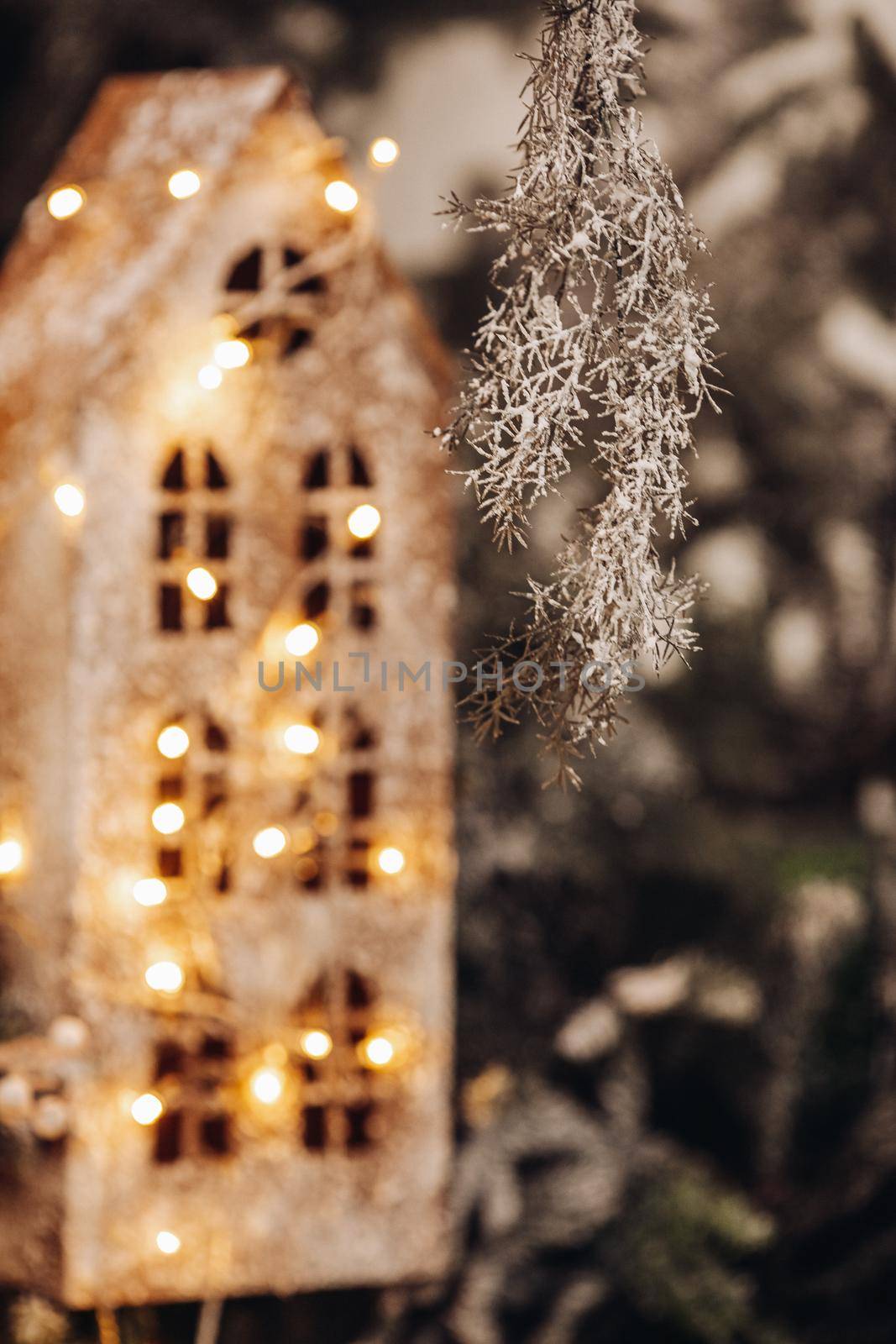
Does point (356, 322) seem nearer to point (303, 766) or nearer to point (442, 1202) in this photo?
point (303, 766)

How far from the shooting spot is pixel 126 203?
883 mm

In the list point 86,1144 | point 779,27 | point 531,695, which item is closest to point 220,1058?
point 86,1144

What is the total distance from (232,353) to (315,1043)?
1.97 ft

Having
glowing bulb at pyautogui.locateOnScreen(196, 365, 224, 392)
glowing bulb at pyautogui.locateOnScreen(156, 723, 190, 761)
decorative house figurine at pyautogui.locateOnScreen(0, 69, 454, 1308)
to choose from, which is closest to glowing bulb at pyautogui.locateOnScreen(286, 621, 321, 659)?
decorative house figurine at pyautogui.locateOnScreen(0, 69, 454, 1308)

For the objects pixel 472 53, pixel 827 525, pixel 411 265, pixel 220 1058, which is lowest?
pixel 220 1058

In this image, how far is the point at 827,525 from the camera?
117cm

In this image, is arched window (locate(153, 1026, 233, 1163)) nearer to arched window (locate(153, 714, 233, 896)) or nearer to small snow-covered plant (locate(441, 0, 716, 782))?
arched window (locate(153, 714, 233, 896))

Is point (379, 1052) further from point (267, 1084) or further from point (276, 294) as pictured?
point (276, 294)

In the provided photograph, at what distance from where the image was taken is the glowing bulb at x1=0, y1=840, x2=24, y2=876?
2.89ft

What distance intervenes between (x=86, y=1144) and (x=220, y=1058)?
0.13m

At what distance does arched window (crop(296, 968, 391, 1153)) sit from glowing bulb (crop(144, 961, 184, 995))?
0.11 meters

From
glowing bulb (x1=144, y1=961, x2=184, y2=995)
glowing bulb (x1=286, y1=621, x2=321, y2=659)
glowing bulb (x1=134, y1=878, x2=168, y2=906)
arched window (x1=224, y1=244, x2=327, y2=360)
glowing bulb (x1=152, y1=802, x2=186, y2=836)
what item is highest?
arched window (x1=224, y1=244, x2=327, y2=360)

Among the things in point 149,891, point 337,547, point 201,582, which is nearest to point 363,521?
point 337,547

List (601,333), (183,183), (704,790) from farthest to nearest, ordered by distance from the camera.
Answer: (704,790), (183,183), (601,333)
